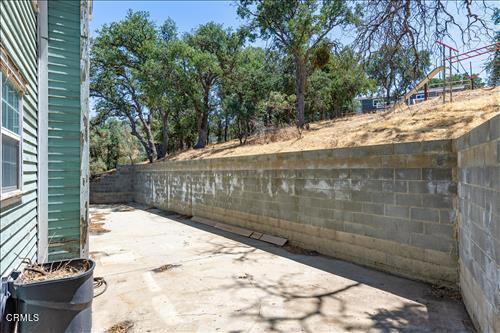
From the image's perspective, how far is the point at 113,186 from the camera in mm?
18109

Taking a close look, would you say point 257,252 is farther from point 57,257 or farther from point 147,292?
point 57,257

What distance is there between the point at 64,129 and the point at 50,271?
1984 mm

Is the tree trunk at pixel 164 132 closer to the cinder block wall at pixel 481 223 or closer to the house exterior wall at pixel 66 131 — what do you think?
the house exterior wall at pixel 66 131

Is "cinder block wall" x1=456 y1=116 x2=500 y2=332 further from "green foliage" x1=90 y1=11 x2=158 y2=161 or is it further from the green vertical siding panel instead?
"green foliage" x1=90 y1=11 x2=158 y2=161

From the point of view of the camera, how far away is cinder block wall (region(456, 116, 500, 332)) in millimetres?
2564

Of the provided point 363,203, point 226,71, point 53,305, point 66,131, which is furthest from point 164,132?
point 53,305

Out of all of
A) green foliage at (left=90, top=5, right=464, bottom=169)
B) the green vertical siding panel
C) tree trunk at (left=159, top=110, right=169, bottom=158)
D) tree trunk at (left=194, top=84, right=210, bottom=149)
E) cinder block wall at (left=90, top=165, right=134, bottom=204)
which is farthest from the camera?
tree trunk at (left=159, top=110, right=169, bottom=158)

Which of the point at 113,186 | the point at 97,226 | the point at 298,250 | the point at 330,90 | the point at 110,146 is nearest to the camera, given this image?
the point at 298,250

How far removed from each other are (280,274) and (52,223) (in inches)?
129

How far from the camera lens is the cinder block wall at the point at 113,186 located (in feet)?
58.4

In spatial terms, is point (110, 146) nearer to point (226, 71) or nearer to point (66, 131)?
point (226, 71)

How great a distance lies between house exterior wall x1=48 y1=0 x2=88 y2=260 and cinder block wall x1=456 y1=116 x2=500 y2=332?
4.56 meters

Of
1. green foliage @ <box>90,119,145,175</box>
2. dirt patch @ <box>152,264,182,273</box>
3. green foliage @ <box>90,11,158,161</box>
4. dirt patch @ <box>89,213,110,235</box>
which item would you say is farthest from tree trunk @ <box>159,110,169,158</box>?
dirt patch @ <box>152,264,182,273</box>

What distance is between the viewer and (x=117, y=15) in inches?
706
